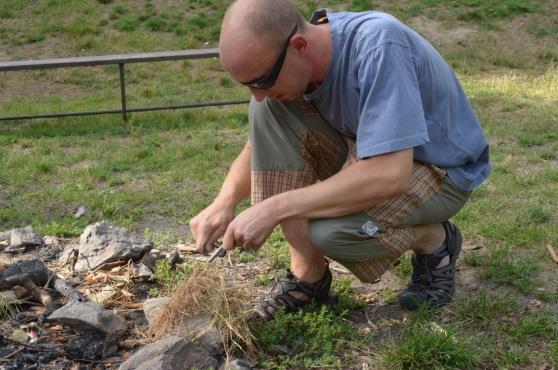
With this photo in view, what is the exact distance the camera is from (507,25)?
12.0 m

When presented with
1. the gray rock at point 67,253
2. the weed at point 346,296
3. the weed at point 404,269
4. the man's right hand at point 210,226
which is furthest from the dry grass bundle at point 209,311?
the gray rock at point 67,253

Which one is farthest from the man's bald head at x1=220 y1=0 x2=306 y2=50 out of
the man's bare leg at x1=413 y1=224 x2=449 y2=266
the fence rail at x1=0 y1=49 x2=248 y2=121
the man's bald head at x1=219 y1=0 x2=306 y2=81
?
the fence rail at x1=0 y1=49 x2=248 y2=121

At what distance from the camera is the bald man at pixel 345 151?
2463 millimetres

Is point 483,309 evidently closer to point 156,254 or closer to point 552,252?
point 552,252

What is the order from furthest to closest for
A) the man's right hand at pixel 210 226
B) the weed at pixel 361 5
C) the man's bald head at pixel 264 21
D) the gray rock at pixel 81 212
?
the weed at pixel 361 5 → the gray rock at pixel 81 212 → the man's right hand at pixel 210 226 → the man's bald head at pixel 264 21

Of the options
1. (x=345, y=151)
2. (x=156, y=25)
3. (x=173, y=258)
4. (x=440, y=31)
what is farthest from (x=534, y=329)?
(x=156, y=25)

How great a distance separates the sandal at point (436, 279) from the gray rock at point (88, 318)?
1136 millimetres

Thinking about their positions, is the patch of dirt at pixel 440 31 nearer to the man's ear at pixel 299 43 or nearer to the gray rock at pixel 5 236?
the gray rock at pixel 5 236

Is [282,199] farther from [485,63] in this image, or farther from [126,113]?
[485,63]

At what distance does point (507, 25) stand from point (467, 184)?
32.1 feet

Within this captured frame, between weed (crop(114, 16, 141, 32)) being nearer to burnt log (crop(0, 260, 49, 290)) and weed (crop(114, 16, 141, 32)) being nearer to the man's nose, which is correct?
burnt log (crop(0, 260, 49, 290))

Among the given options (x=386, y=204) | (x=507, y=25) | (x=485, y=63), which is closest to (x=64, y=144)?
(x=386, y=204)

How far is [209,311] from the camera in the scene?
9.13 ft

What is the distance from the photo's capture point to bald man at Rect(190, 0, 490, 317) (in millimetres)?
2463
